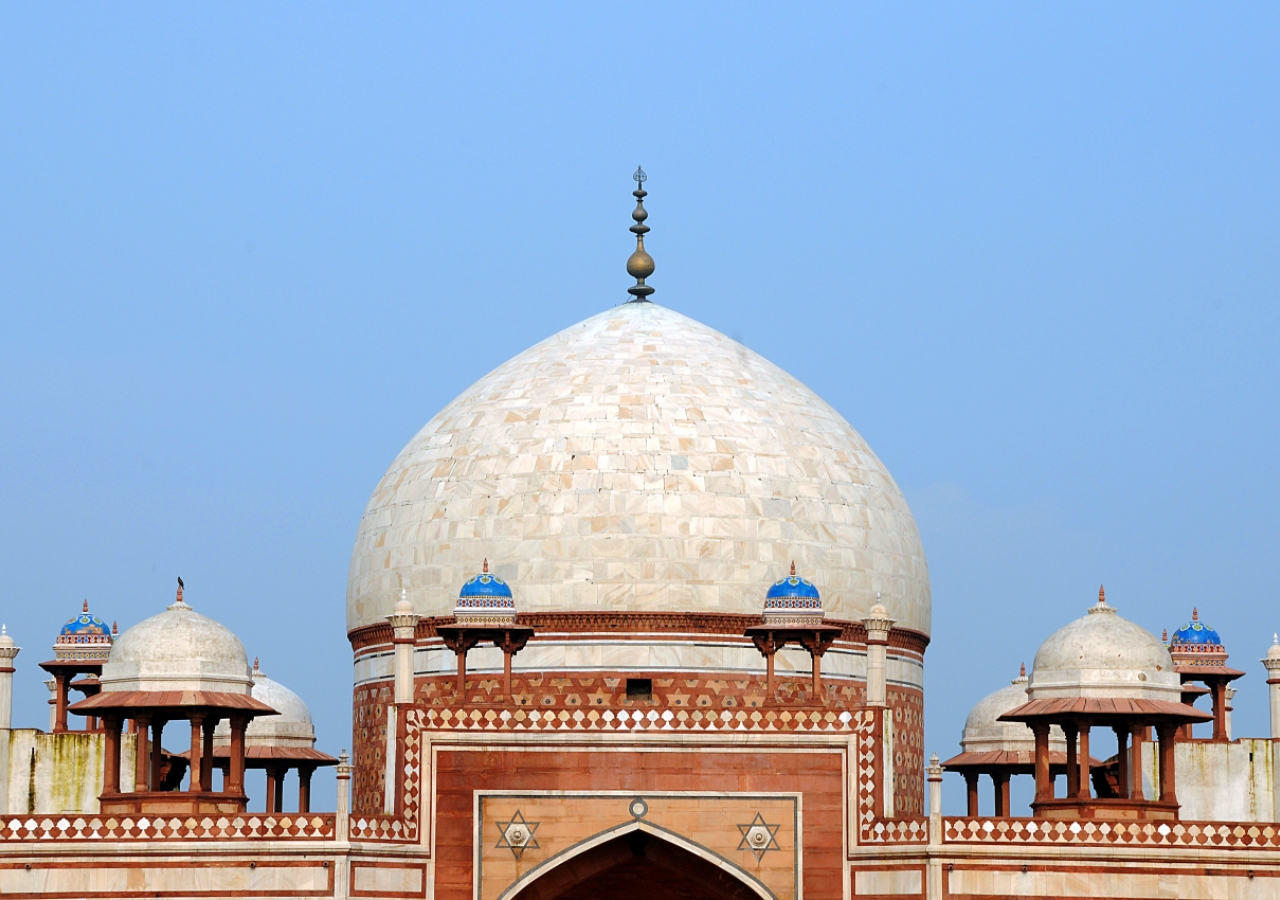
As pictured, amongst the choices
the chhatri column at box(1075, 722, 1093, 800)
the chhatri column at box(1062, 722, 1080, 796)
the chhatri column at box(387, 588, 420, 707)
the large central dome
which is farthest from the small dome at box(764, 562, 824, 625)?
the chhatri column at box(387, 588, 420, 707)

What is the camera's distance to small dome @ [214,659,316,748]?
133 feet

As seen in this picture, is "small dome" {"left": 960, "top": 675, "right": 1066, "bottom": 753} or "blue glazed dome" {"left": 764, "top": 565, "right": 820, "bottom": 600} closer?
"blue glazed dome" {"left": 764, "top": 565, "right": 820, "bottom": 600}

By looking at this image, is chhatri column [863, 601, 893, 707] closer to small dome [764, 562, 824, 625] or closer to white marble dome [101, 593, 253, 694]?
small dome [764, 562, 824, 625]

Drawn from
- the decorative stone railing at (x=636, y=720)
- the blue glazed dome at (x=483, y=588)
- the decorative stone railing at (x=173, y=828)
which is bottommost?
the decorative stone railing at (x=173, y=828)

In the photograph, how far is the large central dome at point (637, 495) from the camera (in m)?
38.2

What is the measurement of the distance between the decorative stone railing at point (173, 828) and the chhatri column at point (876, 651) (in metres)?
6.89

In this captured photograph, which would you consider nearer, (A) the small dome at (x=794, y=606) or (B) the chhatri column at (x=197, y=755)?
(B) the chhatri column at (x=197, y=755)

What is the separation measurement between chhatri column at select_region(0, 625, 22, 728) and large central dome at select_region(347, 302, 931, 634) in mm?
4929

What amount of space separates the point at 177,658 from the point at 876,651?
859 centimetres

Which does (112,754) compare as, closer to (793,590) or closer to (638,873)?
(638,873)

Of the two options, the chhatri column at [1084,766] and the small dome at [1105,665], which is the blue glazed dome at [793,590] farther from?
the chhatri column at [1084,766]

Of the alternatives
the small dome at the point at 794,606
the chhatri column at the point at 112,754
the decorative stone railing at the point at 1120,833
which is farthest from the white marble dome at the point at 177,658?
the decorative stone railing at the point at 1120,833

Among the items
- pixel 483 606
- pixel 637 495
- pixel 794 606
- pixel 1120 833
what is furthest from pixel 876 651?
pixel 483 606

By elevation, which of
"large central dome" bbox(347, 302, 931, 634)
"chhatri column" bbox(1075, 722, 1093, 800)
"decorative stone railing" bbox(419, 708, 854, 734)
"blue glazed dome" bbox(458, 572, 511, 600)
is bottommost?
"chhatri column" bbox(1075, 722, 1093, 800)
